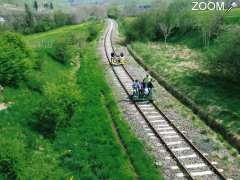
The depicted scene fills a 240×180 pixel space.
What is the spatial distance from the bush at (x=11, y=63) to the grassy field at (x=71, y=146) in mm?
767

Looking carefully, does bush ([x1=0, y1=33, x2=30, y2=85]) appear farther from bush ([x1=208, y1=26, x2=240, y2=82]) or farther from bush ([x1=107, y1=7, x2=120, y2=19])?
bush ([x1=107, y1=7, x2=120, y2=19])

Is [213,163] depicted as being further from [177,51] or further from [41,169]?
[177,51]

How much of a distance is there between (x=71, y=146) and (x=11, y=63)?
1035cm

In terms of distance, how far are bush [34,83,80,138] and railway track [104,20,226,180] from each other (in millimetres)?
5289

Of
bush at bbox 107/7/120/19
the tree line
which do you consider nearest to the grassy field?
the tree line

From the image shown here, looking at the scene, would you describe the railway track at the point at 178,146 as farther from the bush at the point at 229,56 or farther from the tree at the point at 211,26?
the tree at the point at 211,26

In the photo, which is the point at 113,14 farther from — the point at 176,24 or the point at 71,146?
the point at 71,146

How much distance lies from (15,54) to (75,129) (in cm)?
931

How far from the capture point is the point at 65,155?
760 inches

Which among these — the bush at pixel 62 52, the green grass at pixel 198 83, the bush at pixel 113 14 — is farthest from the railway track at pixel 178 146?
the bush at pixel 113 14

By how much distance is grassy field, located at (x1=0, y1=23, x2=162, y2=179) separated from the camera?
15.3 metres

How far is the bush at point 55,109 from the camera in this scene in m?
21.4

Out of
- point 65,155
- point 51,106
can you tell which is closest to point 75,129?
point 51,106

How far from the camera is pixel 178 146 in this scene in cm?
2102
